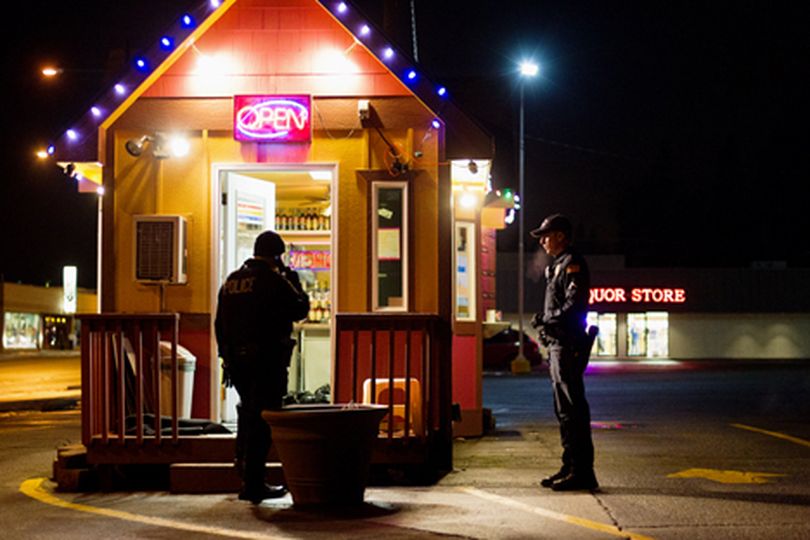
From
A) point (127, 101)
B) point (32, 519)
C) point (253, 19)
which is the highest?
point (253, 19)

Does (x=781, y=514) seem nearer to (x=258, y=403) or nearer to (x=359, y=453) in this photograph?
(x=359, y=453)

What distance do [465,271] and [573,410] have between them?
563 cm

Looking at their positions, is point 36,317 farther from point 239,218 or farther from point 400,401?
point 400,401

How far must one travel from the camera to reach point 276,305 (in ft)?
27.3

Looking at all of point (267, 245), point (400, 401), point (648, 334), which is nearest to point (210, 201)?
point (400, 401)

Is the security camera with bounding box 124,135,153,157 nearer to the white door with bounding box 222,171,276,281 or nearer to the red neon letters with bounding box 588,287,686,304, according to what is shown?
the white door with bounding box 222,171,276,281

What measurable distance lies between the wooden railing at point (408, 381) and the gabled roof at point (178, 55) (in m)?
2.40

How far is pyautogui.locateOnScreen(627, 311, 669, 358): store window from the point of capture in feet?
173

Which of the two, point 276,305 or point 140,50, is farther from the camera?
point 140,50

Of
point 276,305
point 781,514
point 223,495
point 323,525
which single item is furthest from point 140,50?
point 781,514

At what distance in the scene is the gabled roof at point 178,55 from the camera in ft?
36.5

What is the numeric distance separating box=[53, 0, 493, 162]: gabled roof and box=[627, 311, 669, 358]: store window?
4271 centimetres

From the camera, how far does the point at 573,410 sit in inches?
343

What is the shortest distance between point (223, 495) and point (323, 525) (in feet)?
5.57
